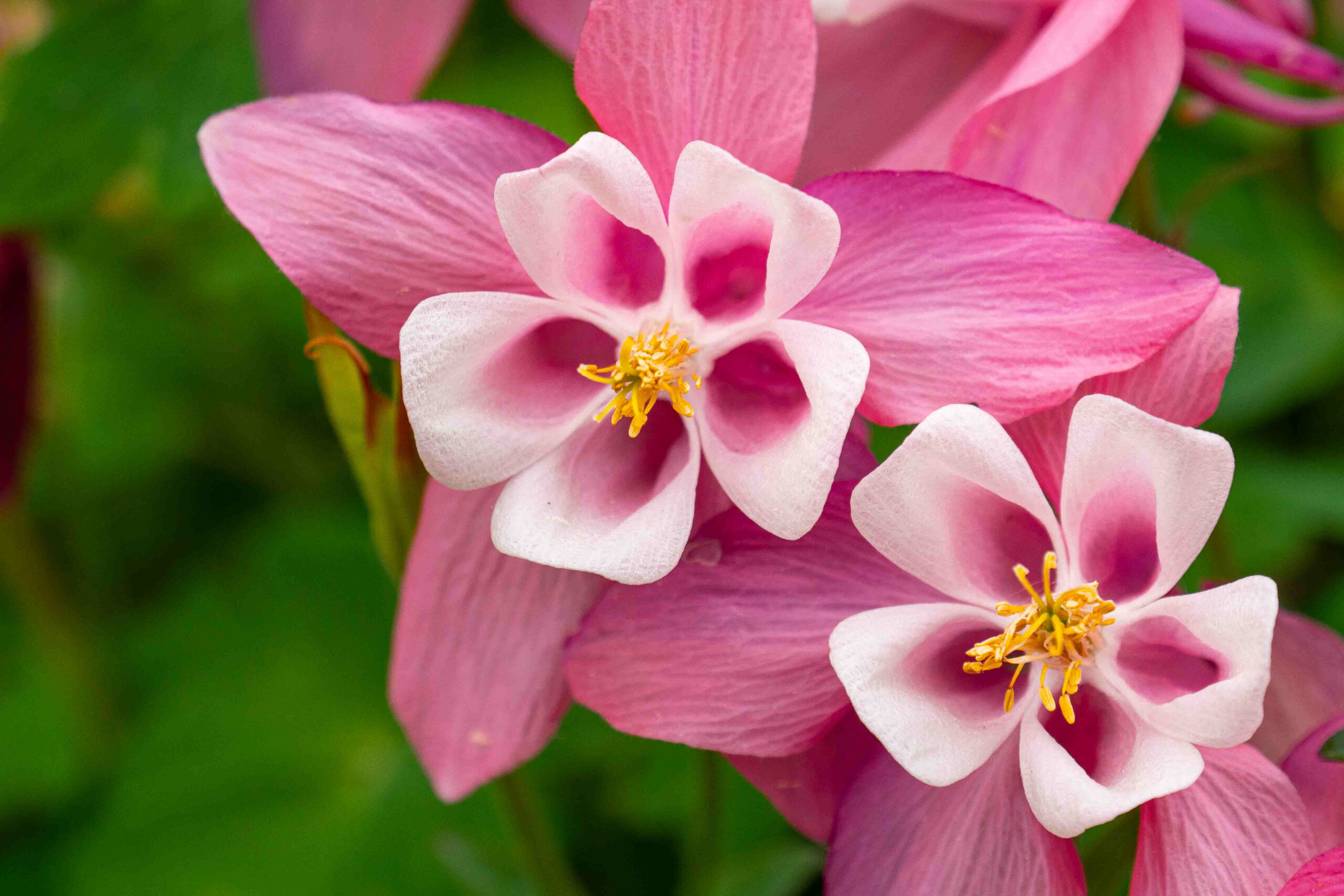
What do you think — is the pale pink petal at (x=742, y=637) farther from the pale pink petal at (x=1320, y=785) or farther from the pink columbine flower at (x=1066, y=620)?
the pale pink petal at (x=1320, y=785)

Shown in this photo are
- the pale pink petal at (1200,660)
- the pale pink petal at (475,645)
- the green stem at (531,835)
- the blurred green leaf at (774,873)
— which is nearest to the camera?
the pale pink petal at (1200,660)

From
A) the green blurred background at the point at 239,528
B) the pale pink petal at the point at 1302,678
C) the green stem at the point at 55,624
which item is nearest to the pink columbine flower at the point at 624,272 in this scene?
the pale pink petal at the point at 1302,678

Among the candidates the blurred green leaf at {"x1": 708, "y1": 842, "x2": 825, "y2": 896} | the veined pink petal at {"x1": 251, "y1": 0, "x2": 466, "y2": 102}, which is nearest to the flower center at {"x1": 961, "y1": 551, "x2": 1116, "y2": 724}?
the blurred green leaf at {"x1": 708, "y1": 842, "x2": 825, "y2": 896}

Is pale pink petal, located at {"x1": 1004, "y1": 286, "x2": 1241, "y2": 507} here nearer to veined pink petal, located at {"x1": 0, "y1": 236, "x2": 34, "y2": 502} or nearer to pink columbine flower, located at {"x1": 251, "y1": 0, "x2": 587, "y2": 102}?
pink columbine flower, located at {"x1": 251, "y1": 0, "x2": 587, "y2": 102}

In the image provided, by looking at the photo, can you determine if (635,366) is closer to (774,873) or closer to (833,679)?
(833,679)

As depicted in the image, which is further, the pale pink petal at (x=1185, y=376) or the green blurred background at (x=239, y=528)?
the green blurred background at (x=239, y=528)

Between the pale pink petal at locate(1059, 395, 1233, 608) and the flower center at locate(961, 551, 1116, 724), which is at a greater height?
the pale pink petal at locate(1059, 395, 1233, 608)

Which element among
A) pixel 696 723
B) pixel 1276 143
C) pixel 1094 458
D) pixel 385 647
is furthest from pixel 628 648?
pixel 1276 143

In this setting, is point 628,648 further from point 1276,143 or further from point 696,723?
point 1276,143
